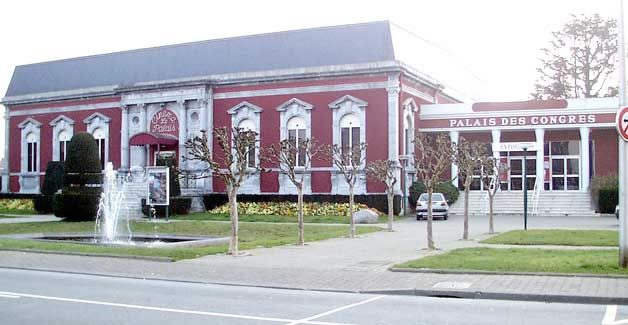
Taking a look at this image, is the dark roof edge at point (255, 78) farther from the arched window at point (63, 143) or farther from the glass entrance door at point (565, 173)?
the glass entrance door at point (565, 173)

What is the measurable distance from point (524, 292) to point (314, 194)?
3091cm

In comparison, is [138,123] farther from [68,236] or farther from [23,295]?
[23,295]

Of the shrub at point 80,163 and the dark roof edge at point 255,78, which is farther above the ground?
the dark roof edge at point 255,78

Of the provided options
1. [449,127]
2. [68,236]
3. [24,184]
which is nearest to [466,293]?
[68,236]

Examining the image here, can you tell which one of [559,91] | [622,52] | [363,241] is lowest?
[363,241]

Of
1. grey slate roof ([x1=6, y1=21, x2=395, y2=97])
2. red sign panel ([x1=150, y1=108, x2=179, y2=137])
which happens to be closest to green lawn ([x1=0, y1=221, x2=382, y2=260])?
red sign panel ([x1=150, y1=108, x2=179, y2=137])

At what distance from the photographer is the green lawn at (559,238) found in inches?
821

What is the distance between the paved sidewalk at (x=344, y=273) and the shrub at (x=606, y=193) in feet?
63.9

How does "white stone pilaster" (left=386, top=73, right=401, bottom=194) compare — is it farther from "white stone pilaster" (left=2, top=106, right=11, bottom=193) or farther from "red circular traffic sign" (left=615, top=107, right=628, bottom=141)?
"white stone pilaster" (left=2, top=106, right=11, bottom=193)

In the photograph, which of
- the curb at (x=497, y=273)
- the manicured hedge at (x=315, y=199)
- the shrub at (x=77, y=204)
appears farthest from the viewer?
the manicured hedge at (x=315, y=199)

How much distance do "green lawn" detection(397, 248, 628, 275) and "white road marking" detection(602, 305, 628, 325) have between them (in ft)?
10.1

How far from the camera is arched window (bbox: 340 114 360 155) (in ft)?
141

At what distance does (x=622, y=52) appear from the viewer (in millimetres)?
14492

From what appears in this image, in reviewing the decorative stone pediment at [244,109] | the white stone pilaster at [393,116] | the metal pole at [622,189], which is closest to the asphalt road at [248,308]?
the metal pole at [622,189]
